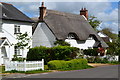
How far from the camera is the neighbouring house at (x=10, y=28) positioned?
3061 cm

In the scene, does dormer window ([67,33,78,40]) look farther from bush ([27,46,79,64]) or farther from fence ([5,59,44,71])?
fence ([5,59,44,71])

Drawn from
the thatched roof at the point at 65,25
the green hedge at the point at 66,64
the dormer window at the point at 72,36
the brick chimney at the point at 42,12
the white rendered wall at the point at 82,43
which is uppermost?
the brick chimney at the point at 42,12

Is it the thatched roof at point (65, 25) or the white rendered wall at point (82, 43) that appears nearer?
the thatched roof at point (65, 25)

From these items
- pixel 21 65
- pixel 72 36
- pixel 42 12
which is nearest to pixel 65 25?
pixel 72 36

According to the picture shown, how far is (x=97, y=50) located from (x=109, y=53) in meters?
3.31

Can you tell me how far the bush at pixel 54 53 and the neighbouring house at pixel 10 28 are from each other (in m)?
3.08

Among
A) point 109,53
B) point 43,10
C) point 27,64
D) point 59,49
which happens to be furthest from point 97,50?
point 27,64

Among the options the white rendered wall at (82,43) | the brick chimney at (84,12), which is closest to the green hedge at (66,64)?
the white rendered wall at (82,43)

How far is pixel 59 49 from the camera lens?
2822 centimetres

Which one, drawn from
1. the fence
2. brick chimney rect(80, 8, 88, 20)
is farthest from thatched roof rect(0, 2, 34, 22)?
brick chimney rect(80, 8, 88, 20)

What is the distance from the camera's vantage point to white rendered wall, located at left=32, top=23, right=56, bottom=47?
1572 inches

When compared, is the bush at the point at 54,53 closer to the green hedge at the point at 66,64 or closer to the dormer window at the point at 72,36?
the green hedge at the point at 66,64

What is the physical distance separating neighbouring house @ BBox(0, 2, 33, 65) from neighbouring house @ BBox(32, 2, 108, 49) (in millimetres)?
5396

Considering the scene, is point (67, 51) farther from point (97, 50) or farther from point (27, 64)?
point (97, 50)
